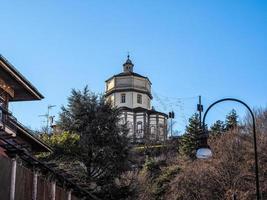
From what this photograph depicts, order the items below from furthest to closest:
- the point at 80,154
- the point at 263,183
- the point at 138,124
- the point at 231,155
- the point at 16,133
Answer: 1. the point at 138,124
2. the point at 231,155
3. the point at 263,183
4. the point at 80,154
5. the point at 16,133

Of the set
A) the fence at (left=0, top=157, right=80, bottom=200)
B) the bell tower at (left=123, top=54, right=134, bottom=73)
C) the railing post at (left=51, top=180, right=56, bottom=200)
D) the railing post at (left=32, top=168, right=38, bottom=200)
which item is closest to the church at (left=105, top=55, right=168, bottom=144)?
the bell tower at (left=123, top=54, right=134, bottom=73)

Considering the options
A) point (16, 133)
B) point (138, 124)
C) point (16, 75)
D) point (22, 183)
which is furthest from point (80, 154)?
point (138, 124)

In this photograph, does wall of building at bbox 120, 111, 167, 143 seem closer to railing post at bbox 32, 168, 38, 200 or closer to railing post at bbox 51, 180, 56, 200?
railing post at bbox 51, 180, 56, 200

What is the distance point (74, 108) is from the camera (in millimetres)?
43312

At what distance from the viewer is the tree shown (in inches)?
1608

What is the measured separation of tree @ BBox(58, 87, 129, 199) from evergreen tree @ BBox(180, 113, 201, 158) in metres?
22.8

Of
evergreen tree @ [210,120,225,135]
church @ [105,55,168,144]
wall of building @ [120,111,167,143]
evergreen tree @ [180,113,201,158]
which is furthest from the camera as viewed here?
church @ [105,55,168,144]

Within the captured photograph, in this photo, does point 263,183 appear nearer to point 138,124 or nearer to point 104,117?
point 104,117

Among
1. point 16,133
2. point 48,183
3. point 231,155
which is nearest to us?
point 48,183

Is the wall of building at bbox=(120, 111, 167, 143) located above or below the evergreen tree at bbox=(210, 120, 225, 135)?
above

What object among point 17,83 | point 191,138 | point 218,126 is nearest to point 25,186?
point 17,83

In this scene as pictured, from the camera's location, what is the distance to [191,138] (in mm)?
69125

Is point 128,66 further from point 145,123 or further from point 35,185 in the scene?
point 35,185

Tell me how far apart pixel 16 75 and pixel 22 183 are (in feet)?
23.7
